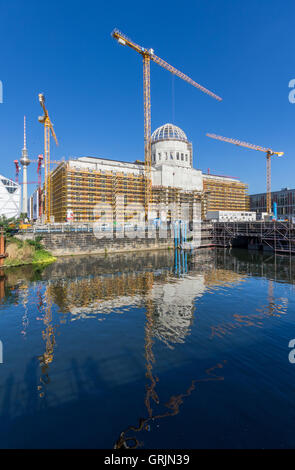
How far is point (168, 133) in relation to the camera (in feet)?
334

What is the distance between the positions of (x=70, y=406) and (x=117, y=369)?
2645 mm

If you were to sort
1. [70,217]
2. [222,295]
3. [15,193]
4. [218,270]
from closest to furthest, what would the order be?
1. [222,295]
2. [218,270]
3. [70,217]
4. [15,193]

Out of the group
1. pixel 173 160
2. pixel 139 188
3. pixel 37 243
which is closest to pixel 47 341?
pixel 37 243

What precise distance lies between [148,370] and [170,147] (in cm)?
9900

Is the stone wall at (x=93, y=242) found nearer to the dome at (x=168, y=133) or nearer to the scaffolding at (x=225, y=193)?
the dome at (x=168, y=133)

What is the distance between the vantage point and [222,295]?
2212 cm

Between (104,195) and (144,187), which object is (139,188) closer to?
(144,187)

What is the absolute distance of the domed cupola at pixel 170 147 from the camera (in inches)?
3903

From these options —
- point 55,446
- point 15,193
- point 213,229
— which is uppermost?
point 15,193

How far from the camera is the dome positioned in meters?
102

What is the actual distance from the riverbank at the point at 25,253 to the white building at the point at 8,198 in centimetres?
3119

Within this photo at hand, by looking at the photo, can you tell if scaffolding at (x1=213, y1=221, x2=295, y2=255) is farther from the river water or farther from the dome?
the dome

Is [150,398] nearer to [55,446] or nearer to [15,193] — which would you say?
[55,446]

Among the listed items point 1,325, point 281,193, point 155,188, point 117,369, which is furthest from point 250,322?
point 281,193
